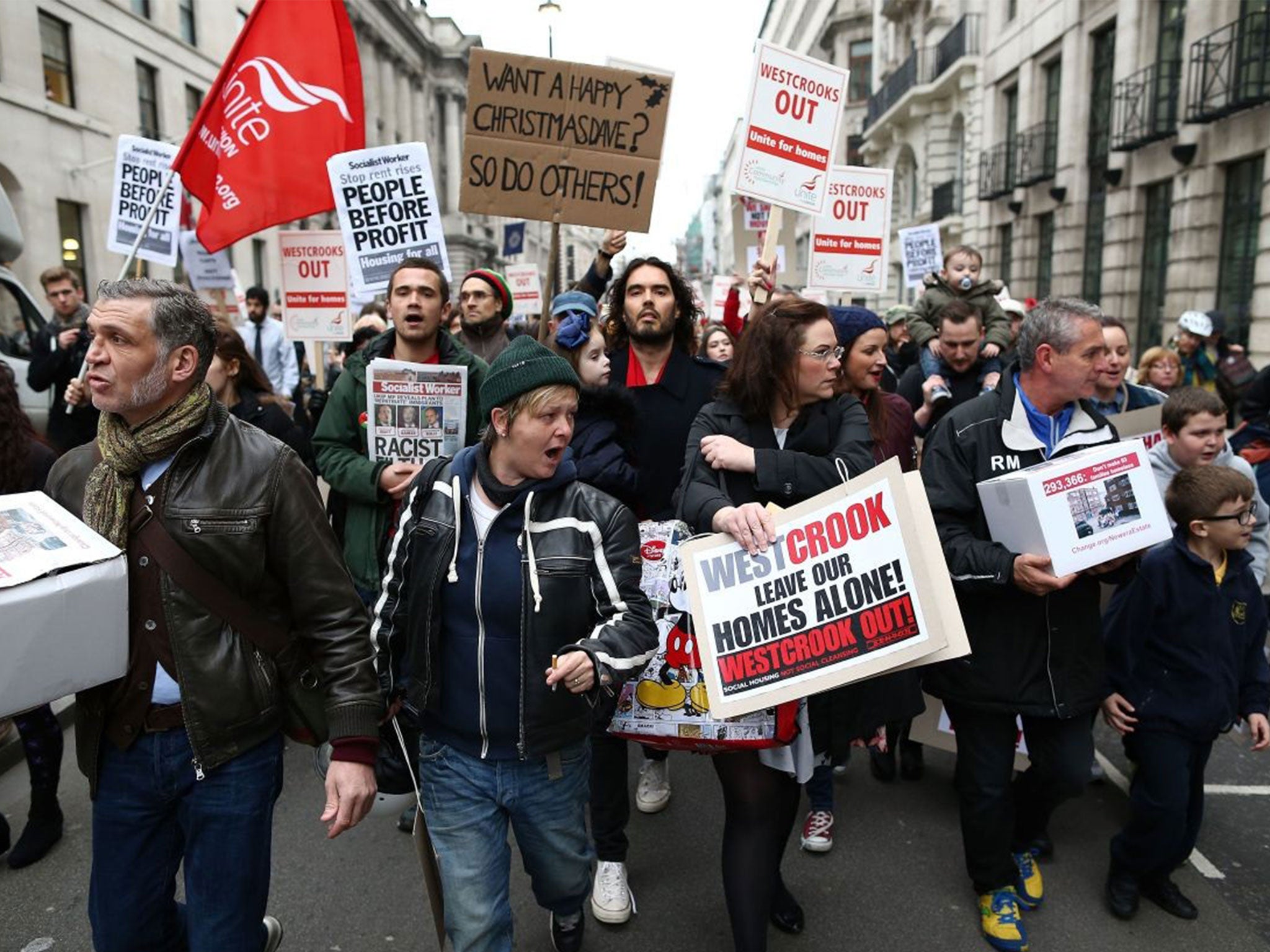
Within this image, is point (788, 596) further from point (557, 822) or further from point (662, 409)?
point (662, 409)

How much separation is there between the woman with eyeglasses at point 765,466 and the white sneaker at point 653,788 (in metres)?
1.11

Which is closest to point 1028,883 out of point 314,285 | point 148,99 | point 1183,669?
point 1183,669

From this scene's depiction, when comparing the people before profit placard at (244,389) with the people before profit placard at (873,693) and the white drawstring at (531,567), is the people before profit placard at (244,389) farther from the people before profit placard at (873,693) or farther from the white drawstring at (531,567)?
the people before profit placard at (873,693)

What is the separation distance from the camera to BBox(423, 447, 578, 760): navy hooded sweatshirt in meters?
2.46

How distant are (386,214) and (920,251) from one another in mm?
6651

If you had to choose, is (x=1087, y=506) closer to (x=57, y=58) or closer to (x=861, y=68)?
(x=57, y=58)

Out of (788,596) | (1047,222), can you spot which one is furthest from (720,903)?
(1047,222)

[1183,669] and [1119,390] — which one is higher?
[1119,390]

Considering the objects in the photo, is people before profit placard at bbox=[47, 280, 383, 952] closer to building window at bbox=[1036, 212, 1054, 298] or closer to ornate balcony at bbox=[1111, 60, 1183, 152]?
ornate balcony at bbox=[1111, 60, 1183, 152]

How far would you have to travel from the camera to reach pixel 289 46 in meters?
5.00

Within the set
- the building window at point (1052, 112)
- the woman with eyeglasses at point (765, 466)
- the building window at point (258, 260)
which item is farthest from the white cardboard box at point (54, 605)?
the building window at point (258, 260)

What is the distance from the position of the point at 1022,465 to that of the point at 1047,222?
71.5 ft

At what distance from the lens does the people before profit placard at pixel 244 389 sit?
4453 millimetres

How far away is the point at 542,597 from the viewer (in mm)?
2447
